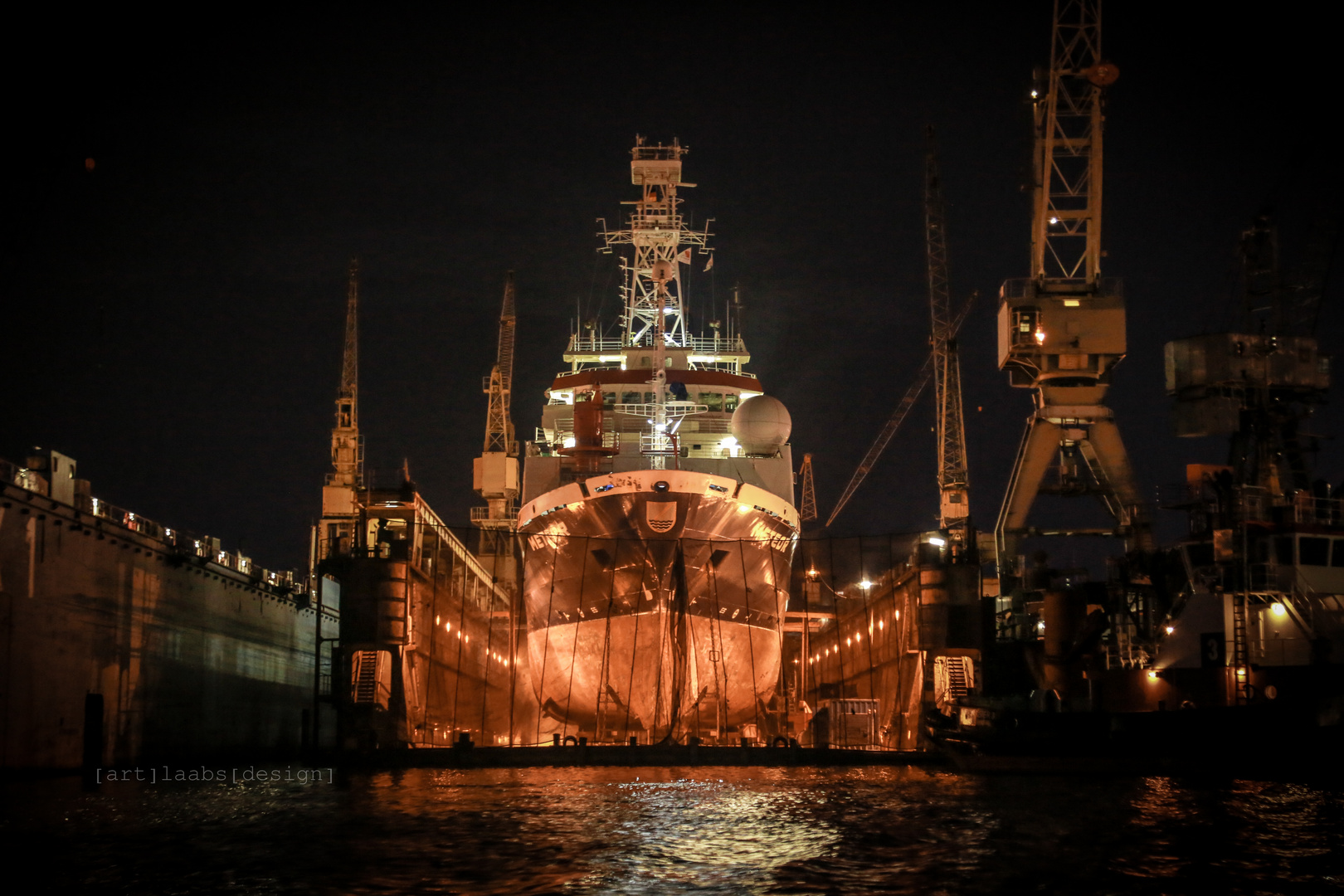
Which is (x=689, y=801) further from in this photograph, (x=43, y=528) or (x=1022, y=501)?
(x=1022, y=501)

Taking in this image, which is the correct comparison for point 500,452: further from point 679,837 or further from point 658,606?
point 679,837

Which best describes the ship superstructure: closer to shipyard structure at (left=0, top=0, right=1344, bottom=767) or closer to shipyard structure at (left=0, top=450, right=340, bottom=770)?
shipyard structure at (left=0, top=0, right=1344, bottom=767)

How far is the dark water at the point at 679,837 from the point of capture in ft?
51.7

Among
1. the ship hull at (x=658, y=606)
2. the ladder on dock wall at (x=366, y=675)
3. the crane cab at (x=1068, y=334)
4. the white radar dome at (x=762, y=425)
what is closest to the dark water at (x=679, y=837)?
the ladder on dock wall at (x=366, y=675)

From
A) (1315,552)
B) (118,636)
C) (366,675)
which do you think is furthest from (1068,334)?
(118,636)

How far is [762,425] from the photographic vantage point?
44.9 m

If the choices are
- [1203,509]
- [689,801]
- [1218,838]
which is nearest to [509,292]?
[1203,509]

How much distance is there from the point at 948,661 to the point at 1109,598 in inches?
450

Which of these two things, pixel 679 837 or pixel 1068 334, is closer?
pixel 679 837

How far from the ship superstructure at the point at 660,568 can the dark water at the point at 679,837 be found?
9719 mm

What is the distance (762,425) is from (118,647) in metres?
22.4

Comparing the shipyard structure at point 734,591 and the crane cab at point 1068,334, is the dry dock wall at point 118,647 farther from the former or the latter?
the crane cab at point 1068,334

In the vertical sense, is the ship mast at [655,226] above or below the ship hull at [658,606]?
above

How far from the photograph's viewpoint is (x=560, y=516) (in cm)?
4128
